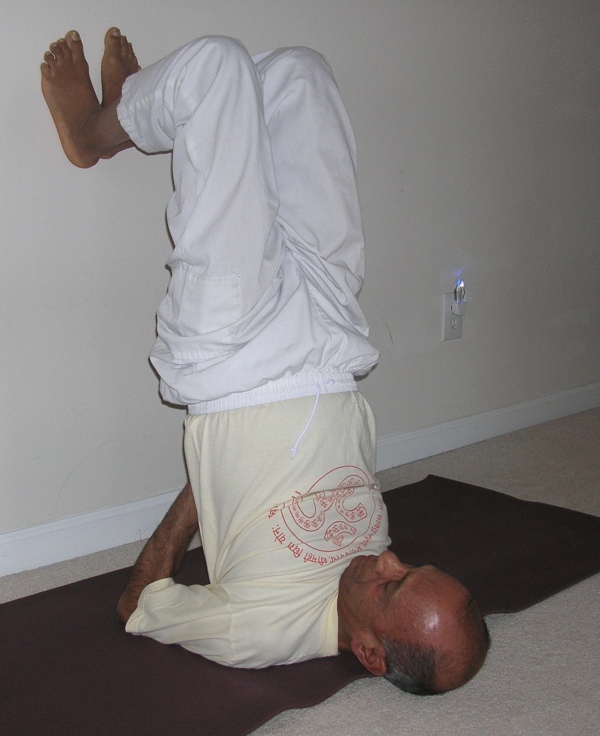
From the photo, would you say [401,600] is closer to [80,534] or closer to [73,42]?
[80,534]

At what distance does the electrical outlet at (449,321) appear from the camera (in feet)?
8.48

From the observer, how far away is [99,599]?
1.68 meters

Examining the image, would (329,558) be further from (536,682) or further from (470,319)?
(470,319)

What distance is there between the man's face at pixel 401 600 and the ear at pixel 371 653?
14 millimetres

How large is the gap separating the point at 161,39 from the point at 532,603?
147cm

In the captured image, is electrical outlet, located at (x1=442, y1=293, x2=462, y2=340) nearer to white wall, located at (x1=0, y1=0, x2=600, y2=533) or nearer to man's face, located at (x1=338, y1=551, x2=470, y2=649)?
white wall, located at (x1=0, y1=0, x2=600, y2=533)

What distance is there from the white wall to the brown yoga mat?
1.07 ft

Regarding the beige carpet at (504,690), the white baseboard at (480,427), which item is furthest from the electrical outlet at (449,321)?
the beige carpet at (504,690)

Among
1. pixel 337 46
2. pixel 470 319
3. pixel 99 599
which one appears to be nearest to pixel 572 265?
pixel 470 319

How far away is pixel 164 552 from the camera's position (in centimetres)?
161

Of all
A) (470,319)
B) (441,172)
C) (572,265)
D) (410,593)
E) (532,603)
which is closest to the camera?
(410,593)

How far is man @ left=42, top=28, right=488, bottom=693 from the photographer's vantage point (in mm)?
1346

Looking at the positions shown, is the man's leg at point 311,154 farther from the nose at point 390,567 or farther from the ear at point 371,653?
the ear at point 371,653

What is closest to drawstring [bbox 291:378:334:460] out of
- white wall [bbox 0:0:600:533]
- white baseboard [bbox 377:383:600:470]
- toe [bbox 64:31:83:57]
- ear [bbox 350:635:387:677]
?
ear [bbox 350:635:387:677]
